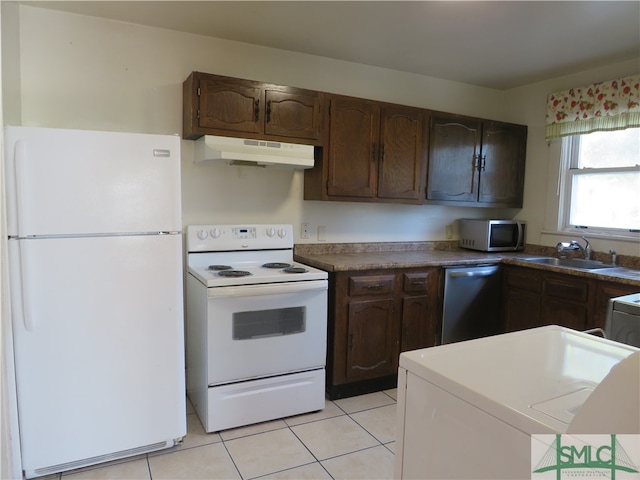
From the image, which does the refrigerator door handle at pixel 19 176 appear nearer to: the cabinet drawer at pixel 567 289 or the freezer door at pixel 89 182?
the freezer door at pixel 89 182

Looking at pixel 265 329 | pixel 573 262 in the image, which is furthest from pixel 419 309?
pixel 573 262

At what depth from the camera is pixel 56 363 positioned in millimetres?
1945

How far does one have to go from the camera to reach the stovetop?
8.21 ft

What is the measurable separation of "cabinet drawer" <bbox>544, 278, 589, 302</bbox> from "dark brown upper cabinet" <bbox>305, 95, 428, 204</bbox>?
1.10 m

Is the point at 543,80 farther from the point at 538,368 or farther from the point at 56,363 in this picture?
the point at 56,363

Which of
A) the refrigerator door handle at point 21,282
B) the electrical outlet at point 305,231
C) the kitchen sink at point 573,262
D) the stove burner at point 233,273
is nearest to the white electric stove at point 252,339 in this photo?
the stove burner at point 233,273

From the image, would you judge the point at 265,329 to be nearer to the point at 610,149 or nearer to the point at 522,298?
the point at 522,298

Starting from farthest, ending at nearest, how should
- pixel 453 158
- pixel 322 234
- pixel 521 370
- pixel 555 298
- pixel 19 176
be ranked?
pixel 453 158, pixel 322 234, pixel 555 298, pixel 19 176, pixel 521 370

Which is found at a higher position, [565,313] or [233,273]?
[233,273]

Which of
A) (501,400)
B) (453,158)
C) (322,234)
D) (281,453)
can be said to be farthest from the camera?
(453,158)

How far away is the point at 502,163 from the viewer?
3.69 meters

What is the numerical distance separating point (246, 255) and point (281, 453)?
127 centimetres

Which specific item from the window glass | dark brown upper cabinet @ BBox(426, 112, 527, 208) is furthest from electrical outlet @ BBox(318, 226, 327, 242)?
the window glass

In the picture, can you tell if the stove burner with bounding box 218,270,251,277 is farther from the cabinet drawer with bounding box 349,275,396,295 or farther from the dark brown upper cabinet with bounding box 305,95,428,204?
the dark brown upper cabinet with bounding box 305,95,428,204
